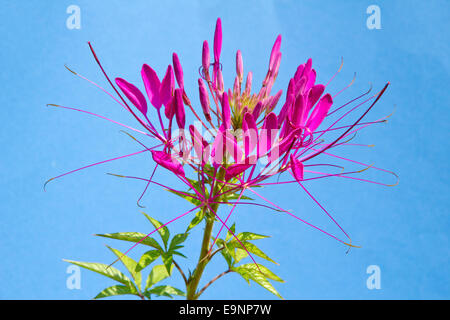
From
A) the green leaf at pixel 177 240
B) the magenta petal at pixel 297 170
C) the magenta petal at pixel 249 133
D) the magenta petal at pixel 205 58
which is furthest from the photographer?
the magenta petal at pixel 205 58

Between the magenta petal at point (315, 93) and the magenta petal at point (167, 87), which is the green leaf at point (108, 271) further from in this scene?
the magenta petal at point (315, 93)

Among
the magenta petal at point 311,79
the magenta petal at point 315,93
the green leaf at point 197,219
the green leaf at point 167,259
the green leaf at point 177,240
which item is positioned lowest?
the green leaf at point 167,259

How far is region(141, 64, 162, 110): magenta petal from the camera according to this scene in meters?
1.31

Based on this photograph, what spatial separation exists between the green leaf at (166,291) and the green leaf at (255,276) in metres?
0.30

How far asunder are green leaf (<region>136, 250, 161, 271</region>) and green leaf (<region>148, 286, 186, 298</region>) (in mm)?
322

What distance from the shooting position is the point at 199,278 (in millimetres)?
1497

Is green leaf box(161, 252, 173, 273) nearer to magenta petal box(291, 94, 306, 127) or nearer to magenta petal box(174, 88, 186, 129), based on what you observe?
magenta petal box(174, 88, 186, 129)

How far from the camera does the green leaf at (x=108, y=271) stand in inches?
60.2

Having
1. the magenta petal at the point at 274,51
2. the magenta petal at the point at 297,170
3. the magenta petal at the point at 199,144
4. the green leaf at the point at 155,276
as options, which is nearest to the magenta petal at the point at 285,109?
the magenta petal at the point at 297,170

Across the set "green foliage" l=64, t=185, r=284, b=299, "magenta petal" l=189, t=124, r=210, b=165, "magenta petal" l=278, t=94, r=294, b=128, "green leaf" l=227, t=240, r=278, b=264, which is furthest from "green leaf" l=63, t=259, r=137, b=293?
"magenta petal" l=278, t=94, r=294, b=128

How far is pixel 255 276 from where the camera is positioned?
4.81 feet

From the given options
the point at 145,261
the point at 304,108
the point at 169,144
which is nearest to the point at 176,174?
the point at 169,144

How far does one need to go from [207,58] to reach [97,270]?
3.07ft
